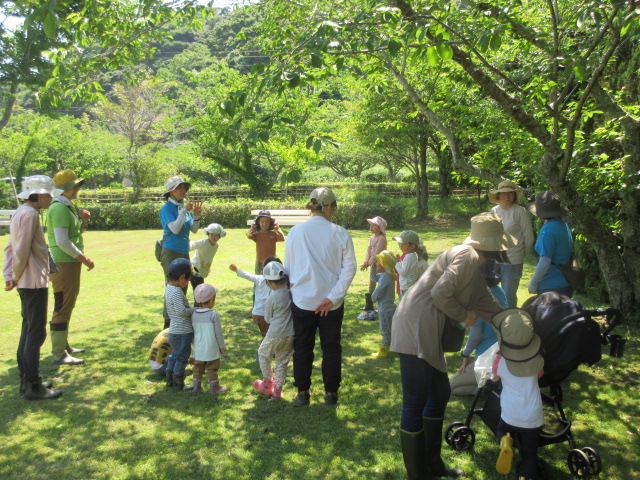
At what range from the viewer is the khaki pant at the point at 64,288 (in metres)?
5.76

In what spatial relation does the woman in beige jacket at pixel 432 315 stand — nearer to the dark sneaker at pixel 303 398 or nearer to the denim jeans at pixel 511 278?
the dark sneaker at pixel 303 398

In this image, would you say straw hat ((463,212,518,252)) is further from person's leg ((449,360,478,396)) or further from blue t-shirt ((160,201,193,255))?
blue t-shirt ((160,201,193,255))

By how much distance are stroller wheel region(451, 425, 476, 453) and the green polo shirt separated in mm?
4154

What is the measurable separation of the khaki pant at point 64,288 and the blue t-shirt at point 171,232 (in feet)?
3.18

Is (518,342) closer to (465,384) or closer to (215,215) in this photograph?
(465,384)

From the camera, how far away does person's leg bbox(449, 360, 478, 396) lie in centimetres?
495

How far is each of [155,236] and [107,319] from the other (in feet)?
38.7

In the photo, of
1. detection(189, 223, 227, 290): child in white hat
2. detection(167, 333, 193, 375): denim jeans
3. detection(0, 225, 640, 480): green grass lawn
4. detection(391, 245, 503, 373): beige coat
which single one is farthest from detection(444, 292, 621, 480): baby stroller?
detection(189, 223, 227, 290): child in white hat

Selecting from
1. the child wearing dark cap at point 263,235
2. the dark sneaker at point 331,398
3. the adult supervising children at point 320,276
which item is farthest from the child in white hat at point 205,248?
the dark sneaker at point 331,398

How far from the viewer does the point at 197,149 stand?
29.3 metres

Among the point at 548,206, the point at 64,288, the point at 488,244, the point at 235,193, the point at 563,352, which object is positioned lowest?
the point at 235,193

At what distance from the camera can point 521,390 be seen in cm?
344

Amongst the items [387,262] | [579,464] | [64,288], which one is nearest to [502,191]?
[387,262]

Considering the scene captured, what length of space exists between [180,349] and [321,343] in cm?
134
